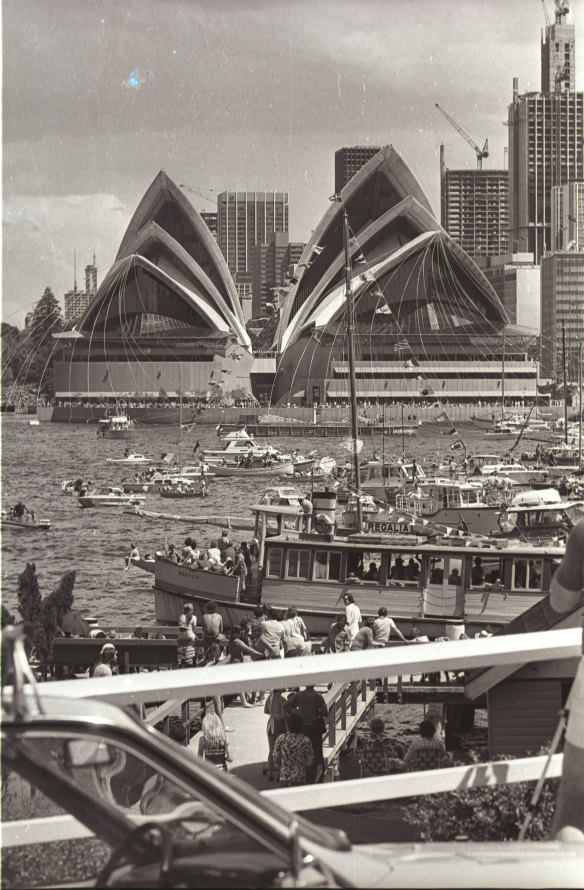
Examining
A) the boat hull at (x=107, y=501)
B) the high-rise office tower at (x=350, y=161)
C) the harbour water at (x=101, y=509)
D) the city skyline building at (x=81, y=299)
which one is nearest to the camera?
the harbour water at (x=101, y=509)

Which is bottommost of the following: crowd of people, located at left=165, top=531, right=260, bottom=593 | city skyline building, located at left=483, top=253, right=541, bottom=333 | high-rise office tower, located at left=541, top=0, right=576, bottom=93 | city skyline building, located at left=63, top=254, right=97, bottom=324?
crowd of people, located at left=165, top=531, right=260, bottom=593

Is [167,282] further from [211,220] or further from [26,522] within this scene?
[26,522]

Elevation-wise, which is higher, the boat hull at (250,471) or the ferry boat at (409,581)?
the boat hull at (250,471)

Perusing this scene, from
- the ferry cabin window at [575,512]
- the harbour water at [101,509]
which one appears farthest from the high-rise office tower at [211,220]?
the ferry cabin window at [575,512]

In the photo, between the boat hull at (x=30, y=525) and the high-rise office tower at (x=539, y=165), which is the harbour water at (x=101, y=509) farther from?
the high-rise office tower at (x=539, y=165)

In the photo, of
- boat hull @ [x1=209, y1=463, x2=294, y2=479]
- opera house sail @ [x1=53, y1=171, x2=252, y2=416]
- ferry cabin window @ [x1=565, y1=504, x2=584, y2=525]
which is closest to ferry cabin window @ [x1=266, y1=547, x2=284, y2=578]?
ferry cabin window @ [x1=565, y1=504, x2=584, y2=525]

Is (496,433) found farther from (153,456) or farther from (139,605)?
(139,605)

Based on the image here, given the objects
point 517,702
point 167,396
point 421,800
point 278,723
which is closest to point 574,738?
point 421,800

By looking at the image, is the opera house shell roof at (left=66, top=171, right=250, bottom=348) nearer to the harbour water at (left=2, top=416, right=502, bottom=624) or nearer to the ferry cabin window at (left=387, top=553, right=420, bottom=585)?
the harbour water at (left=2, top=416, right=502, bottom=624)
